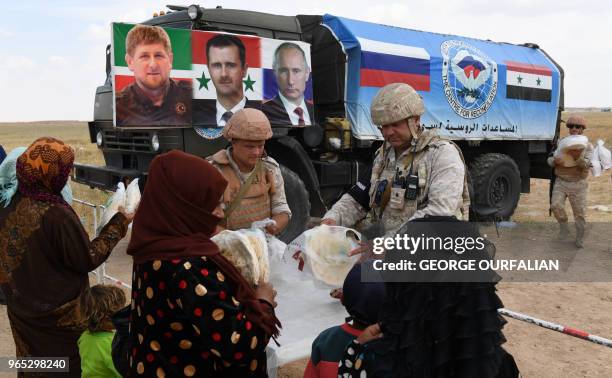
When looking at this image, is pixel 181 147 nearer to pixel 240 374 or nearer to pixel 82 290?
pixel 82 290

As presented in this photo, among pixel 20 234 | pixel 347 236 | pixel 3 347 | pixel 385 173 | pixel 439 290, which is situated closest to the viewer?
pixel 439 290

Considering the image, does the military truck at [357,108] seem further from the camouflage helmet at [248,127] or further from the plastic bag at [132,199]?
the plastic bag at [132,199]

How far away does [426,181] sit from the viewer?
3061mm

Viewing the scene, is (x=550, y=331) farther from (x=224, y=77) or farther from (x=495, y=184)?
(x=495, y=184)

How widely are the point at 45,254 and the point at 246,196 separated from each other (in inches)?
49.9

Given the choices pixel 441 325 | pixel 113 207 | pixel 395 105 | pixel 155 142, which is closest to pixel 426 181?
pixel 395 105

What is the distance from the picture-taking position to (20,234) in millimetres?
2518

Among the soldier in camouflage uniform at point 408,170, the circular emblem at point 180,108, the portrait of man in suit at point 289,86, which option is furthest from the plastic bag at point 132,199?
the portrait of man in suit at point 289,86

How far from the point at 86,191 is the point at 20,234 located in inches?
406

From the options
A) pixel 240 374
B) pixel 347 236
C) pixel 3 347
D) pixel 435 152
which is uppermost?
pixel 435 152

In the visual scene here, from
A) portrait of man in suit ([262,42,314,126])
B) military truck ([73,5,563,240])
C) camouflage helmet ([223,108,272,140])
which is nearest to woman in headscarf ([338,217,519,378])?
camouflage helmet ([223,108,272,140])

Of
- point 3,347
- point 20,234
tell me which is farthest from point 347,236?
point 3,347

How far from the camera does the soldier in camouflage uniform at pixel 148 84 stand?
5344mm

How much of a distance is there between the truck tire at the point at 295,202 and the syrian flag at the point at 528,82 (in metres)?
4.49
